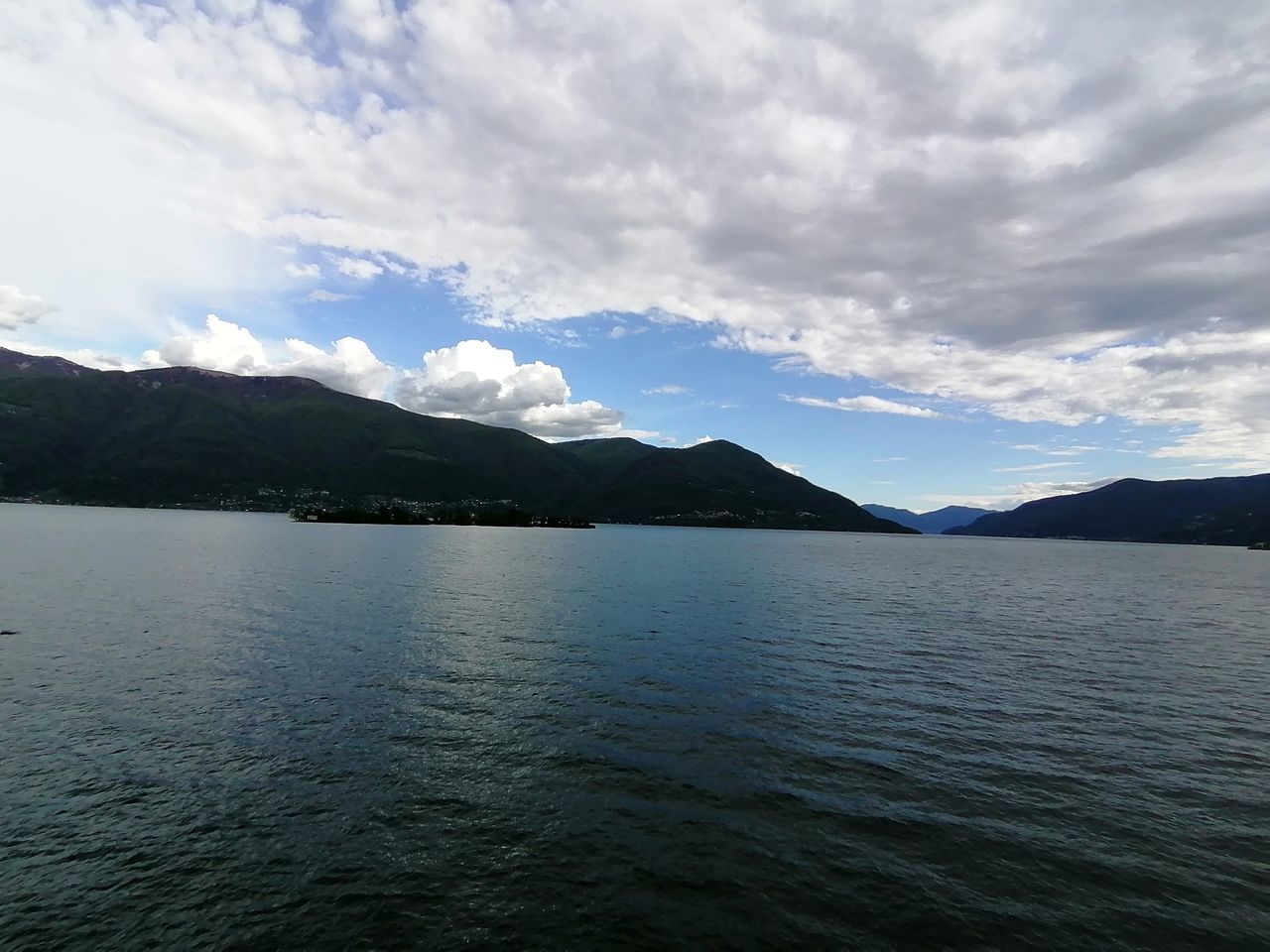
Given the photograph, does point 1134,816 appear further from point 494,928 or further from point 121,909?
point 121,909

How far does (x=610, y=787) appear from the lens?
3019 cm

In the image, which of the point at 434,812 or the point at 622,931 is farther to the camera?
the point at 434,812

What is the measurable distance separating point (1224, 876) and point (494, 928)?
2894 cm

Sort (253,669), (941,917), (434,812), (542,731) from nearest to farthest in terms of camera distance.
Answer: (941,917), (434,812), (542,731), (253,669)

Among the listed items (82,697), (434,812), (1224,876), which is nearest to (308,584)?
(82,697)

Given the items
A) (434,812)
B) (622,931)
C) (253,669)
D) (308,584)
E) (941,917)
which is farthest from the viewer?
(308,584)

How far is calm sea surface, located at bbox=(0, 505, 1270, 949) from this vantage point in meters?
20.9

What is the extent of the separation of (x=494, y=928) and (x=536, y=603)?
66.1 m

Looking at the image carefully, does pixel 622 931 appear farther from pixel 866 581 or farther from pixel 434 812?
pixel 866 581

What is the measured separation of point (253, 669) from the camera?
48.2m

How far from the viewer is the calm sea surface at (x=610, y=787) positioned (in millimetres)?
20922

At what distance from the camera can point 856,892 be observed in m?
22.5

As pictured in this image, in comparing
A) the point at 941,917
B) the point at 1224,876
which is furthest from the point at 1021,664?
the point at 941,917

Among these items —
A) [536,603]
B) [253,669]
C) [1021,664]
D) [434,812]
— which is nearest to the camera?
[434,812]
